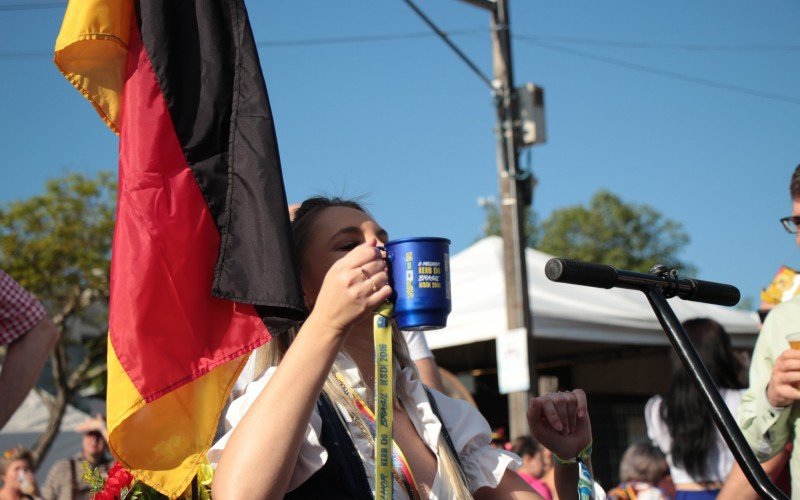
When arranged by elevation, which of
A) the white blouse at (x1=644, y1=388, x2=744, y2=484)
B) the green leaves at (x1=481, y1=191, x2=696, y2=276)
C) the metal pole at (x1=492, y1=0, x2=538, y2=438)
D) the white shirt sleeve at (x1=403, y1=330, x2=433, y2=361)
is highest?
the green leaves at (x1=481, y1=191, x2=696, y2=276)

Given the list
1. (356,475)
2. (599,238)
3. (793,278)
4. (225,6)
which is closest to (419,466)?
(356,475)

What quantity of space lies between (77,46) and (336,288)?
104 centimetres

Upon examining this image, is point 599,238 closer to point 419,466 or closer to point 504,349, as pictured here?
point 504,349

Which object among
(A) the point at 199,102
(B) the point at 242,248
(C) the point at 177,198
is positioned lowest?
(B) the point at 242,248

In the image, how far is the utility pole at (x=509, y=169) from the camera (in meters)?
9.02

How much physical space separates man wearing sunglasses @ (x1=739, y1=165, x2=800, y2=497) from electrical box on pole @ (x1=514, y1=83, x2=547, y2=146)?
6.72 meters

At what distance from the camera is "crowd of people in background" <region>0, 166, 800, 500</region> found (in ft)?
5.45

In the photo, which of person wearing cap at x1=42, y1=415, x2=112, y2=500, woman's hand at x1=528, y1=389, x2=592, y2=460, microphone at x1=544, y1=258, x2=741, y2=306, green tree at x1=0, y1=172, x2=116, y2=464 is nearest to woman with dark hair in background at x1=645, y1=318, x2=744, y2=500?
woman's hand at x1=528, y1=389, x2=592, y2=460

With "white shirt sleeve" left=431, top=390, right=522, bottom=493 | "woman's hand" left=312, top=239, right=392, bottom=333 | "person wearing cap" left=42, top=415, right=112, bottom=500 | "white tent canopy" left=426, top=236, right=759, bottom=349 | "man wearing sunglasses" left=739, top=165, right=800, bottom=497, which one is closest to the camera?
"woman's hand" left=312, top=239, right=392, bottom=333

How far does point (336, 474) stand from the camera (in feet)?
5.97

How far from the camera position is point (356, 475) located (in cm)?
184

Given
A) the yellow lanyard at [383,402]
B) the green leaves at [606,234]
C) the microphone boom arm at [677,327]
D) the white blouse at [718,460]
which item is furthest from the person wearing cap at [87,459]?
the green leaves at [606,234]

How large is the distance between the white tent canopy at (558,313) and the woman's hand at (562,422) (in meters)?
6.35

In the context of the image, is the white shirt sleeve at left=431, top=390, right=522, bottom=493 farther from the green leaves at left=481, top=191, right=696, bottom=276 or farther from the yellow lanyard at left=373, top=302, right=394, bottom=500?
the green leaves at left=481, top=191, right=696, bottom=276
